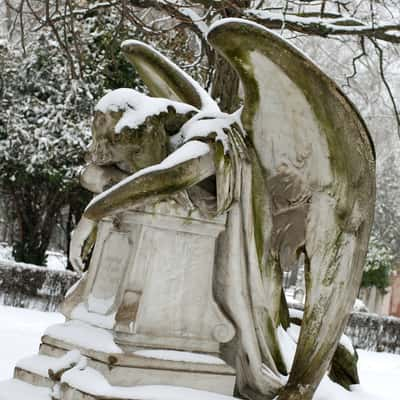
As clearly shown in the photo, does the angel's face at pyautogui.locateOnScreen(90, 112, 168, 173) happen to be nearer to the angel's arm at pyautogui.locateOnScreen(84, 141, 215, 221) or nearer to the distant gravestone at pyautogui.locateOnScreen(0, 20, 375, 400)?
the distant gravestone at pyautogui.locateOnScreen(0, 20, 375, 400)

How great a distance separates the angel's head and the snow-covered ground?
3.90 feet

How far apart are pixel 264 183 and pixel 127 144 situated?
27.9 inches

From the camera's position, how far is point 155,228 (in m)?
3.55

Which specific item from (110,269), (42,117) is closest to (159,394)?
(110,269)

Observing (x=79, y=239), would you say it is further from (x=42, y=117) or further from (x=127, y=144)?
(x=42, y=117)

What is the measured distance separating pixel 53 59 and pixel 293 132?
41.3ft

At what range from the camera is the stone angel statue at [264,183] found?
350 cm

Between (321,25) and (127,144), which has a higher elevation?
(321,25)

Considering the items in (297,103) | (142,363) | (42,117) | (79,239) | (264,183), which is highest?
(42,117)

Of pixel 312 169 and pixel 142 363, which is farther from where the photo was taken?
pixel 312 169

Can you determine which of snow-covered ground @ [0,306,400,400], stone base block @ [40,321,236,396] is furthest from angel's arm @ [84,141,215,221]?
snow-covered ground @ [0,306,400,400]

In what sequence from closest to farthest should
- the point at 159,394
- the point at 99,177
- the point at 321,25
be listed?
the point at 159,394 → the point at 99,177 → the point at 321,25

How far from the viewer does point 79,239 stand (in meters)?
3.99

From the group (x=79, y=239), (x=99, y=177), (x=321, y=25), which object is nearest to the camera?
(x=99, y=177)
